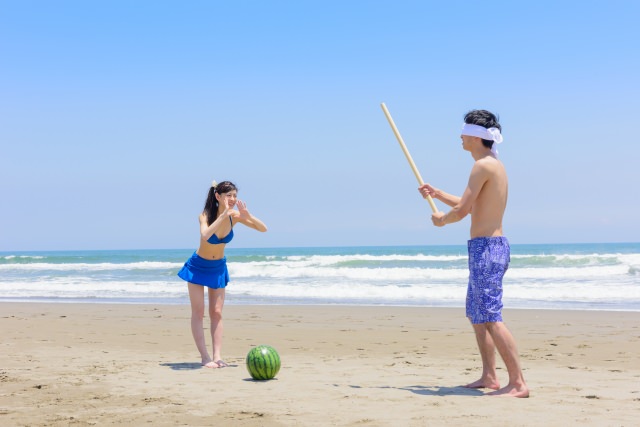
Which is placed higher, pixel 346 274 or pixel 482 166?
pixel 482 166

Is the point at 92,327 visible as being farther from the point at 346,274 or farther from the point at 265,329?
A: the point at 346,274

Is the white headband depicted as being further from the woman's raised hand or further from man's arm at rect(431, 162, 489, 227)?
the woman's raised hand

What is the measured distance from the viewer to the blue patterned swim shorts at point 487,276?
5.15 m

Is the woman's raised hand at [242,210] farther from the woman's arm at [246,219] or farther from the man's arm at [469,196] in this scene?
the man's arm at [469,196]

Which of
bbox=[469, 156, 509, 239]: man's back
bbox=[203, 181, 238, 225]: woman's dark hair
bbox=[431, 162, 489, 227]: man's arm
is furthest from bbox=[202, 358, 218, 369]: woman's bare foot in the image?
bbox=[469, 156, 509, 239]: man's back

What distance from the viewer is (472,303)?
17.2ft

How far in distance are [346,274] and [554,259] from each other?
37.5 ft

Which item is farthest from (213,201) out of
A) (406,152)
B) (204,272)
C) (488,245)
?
(488,245)

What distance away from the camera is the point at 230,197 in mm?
6855

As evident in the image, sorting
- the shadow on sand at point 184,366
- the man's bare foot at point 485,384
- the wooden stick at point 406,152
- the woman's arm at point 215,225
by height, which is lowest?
the shadow on sand at point 184,366

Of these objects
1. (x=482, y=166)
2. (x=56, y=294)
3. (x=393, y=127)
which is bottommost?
(x=56, y=294)

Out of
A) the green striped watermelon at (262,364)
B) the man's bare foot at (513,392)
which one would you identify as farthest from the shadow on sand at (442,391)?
the green striped watermelon at (262,364)

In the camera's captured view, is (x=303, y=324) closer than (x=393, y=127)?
No

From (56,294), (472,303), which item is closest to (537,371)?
(472,303)
